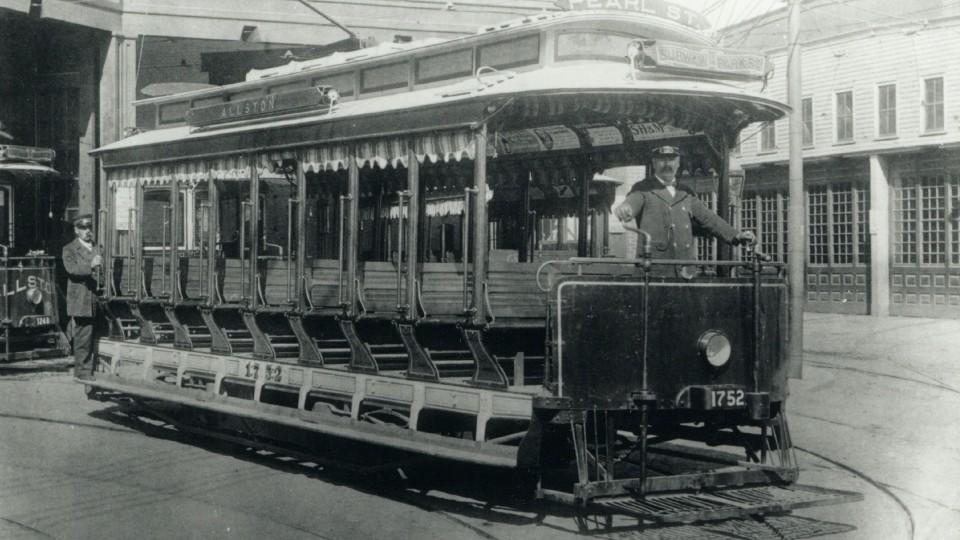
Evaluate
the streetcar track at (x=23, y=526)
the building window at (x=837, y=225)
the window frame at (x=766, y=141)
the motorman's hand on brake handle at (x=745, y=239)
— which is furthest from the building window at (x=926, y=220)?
the streetcar track at (x=23, y=526)

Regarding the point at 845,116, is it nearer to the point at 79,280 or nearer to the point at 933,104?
the point at 933,104

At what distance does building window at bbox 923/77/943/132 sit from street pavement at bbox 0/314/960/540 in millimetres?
9727

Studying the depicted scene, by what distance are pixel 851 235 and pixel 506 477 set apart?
16239 millimetres

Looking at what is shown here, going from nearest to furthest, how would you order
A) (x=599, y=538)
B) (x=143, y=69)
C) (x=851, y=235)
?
(x=599, y=538) < (x=143, y=69) < (x=851, y=235)

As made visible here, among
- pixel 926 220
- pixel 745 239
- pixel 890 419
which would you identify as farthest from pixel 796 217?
pixel 926 220

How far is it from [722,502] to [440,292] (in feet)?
8.01

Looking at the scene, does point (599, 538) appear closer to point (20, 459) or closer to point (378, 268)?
point (378, 268)

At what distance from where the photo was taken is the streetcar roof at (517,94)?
6.51 m

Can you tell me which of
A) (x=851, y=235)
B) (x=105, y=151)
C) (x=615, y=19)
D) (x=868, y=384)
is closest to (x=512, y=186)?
(x=615, y=19)

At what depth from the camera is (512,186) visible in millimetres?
9820

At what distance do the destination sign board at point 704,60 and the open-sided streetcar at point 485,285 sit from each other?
0.06 feet

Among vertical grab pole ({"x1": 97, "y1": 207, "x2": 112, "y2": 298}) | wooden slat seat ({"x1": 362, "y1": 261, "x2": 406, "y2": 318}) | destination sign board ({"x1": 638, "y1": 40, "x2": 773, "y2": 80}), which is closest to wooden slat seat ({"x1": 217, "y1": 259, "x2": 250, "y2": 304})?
wooden slat seat ({"x1": 362, "y1": 261, "x2": 406, "y2": 318})

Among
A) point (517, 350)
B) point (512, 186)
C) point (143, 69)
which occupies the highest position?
point (143, 69)

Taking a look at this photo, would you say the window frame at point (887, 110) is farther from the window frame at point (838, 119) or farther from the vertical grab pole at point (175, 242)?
the vertical grab pole at point (175, 242)
